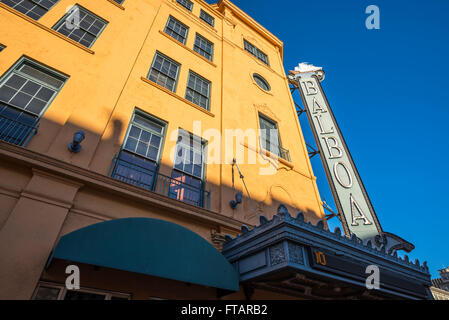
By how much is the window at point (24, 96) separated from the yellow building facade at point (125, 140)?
0.09ft

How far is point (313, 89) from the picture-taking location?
15266 mm

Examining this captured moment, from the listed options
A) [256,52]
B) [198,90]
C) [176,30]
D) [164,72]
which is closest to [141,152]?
[164,72]

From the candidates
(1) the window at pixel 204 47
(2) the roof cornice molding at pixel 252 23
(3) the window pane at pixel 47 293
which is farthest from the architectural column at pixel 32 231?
(2) the roof cornice molding at pixel 252 23

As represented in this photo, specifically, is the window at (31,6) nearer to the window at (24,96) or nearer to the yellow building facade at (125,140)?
the yellow building facade at (125,140)

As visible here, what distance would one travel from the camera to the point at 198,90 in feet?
34.0

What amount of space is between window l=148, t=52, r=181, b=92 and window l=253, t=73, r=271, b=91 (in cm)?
512

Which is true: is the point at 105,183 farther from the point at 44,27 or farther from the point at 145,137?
the point at 44,27

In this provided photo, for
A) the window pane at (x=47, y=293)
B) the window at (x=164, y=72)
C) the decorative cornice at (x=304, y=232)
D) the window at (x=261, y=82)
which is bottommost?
the window pane at (x=47, y=293)

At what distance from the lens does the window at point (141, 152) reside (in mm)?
6457

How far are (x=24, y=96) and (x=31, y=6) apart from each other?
4464 millimetres
